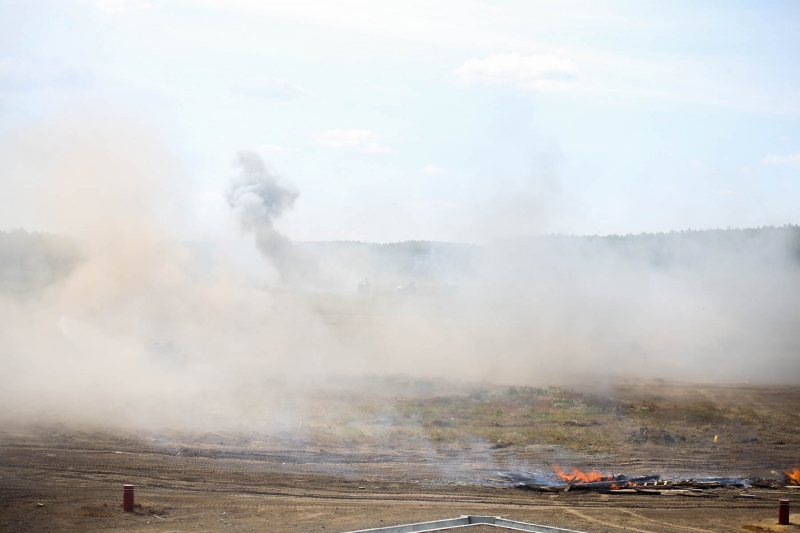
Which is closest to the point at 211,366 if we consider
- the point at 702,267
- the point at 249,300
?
the point at 249,300

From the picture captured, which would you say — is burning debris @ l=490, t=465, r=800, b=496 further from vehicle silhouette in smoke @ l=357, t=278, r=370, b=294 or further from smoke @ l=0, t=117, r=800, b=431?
vehicle silhouette in smoke @ l=357, t=278, r=370, b=294

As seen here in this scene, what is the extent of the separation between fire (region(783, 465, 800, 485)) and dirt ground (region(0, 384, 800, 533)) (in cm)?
45

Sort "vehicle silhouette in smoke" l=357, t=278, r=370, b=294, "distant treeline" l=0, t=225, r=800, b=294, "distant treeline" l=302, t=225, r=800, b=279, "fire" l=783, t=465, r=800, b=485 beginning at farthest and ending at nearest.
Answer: "vehicle silhouette in smoke" l=357, t=278, r=370, b=294, "distant treeline" l=302, t=225, r=800, b=279, "distant treeline" l=0, t=225, r=800, b=294, "fire" l=783, t=465, r=800, b=485

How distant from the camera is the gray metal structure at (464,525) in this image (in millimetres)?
14656

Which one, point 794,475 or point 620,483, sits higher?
point 794,475

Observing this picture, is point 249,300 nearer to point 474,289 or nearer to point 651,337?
point 474,289

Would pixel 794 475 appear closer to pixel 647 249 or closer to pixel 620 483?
pixel 620 483

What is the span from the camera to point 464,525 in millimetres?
15297

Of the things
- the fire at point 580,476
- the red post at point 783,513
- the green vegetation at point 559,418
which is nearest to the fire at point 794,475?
the green vegetation at point 559,418

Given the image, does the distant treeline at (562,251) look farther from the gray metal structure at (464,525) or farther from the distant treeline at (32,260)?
the gray metal structure at (464,525)

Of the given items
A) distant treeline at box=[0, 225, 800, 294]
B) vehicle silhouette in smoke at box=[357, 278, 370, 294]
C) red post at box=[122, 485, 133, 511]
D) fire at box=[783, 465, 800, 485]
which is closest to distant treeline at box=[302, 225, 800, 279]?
distant treeline at box=[0, 225, 800, 294]

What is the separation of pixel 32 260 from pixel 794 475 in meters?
43.9

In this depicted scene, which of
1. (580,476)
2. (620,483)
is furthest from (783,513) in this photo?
(580,476)

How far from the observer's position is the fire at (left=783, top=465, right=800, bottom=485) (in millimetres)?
19731
